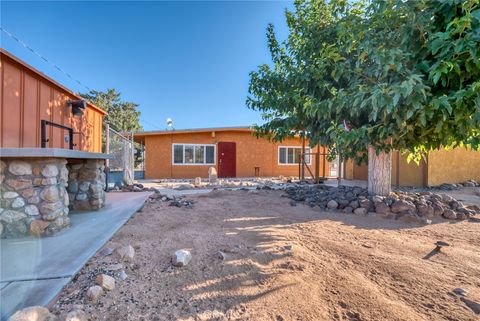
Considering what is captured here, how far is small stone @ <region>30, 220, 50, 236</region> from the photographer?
306 cm

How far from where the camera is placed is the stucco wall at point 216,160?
1334 centimetres

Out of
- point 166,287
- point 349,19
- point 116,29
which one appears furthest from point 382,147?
point 116,29

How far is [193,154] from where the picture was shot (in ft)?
45.0

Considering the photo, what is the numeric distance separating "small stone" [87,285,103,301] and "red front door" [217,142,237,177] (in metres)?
11.9

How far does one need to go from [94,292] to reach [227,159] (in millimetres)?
12172

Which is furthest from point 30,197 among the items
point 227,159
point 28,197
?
point 227,159

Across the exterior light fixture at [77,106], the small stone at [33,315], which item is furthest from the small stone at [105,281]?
the exterior light fixture at [77,106]

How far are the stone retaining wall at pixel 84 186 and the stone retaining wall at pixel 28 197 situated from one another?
4.66 ft

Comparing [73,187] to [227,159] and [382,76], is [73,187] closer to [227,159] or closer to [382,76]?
[382,76]

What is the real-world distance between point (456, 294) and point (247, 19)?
8559 millimetres

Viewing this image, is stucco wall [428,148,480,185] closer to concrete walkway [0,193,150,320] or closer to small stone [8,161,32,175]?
concrete walkway [0,193,150,320]

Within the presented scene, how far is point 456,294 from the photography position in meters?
2.04

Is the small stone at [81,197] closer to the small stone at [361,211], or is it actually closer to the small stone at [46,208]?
the small stone at [46,208]

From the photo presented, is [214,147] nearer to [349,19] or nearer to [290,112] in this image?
[290,112]
